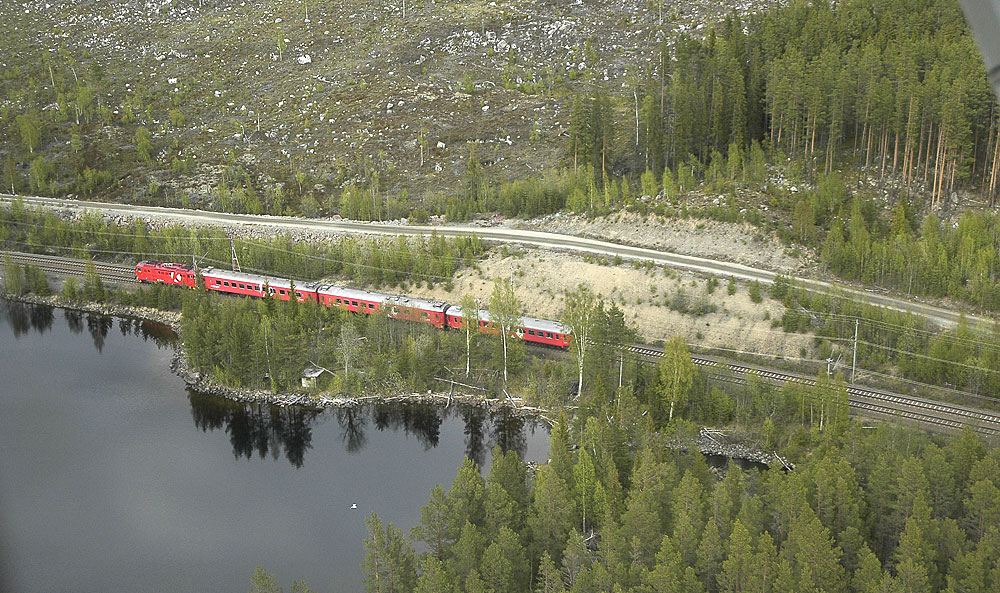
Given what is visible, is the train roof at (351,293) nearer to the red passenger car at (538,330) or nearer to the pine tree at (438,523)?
the red passenger car at (538,330)

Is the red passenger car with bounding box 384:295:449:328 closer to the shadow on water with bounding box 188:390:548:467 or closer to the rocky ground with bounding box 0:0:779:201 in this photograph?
the shadow on water with bounding box 188:390:548:467

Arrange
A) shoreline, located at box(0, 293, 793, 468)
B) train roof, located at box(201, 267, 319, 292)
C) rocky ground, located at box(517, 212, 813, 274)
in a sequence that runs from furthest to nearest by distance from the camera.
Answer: train roof, located at box(201, 267, 319, 292), rocky ground, located at box(517, 212, 813, 274), shoreline, located at box(0, 293, 793, 468)

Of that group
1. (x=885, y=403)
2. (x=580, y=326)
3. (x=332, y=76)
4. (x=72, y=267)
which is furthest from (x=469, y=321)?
(x=332, y=76)

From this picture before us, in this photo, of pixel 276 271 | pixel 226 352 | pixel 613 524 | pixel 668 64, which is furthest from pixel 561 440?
pixel 668 64

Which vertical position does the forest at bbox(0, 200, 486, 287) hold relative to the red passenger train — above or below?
above

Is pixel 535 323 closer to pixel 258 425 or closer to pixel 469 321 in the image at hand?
pixel 469 321

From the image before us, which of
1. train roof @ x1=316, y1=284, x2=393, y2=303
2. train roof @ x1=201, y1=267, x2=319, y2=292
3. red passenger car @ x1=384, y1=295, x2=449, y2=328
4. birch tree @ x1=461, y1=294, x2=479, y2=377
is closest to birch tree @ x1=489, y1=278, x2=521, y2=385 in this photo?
birch tree @ x1=461, y1=294, x2=479, y2=377

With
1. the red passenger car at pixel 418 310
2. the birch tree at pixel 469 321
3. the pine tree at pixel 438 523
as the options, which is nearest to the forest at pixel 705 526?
the pine tree at pixel 438 523

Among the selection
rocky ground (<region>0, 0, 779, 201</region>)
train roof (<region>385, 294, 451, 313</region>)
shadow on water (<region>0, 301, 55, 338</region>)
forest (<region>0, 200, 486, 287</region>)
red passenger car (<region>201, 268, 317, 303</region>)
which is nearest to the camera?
train roof (<region>385, 294, 451, 313</region>)
